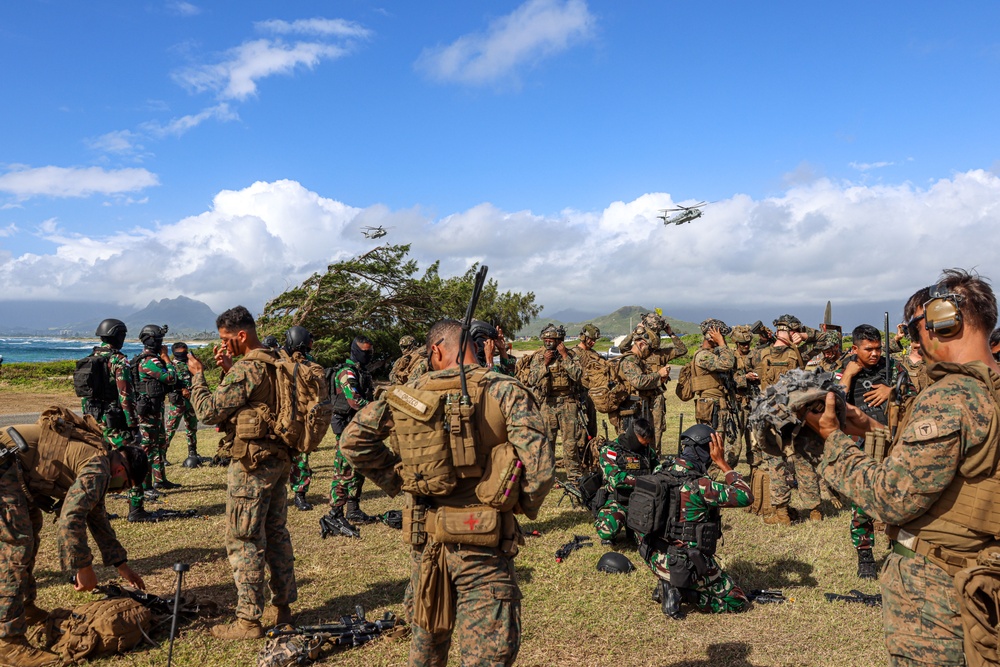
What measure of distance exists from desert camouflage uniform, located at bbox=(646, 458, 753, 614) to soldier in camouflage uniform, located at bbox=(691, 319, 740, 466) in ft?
13.9

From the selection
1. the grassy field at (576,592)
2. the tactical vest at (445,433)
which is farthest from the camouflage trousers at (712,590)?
the tactical vest at (445,433)

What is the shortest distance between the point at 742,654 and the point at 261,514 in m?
4.24

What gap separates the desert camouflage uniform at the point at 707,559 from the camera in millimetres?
5773

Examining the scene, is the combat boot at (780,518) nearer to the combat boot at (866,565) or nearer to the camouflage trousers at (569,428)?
the combat boot at (866,565)

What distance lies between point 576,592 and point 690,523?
1.48 meters

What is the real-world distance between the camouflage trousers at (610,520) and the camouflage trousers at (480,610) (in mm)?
3619

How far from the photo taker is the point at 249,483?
5.23 metres

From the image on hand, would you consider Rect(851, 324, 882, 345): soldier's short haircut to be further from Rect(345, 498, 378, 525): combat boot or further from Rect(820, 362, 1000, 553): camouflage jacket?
Rect(345, 498, 378, 525): combat boot

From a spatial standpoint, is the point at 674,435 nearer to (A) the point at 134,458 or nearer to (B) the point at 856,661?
(B) the point at 856,661

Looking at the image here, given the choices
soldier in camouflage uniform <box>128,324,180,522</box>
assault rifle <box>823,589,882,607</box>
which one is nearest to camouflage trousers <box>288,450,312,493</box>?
soldier in camouflage uniform <box>128,324,180,522</box>

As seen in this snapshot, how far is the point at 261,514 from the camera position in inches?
206

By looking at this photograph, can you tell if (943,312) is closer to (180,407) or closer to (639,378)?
(639,378)

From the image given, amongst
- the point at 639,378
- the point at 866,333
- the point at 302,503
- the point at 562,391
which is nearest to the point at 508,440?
the point at 866,333

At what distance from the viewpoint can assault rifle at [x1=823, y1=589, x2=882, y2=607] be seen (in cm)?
602
